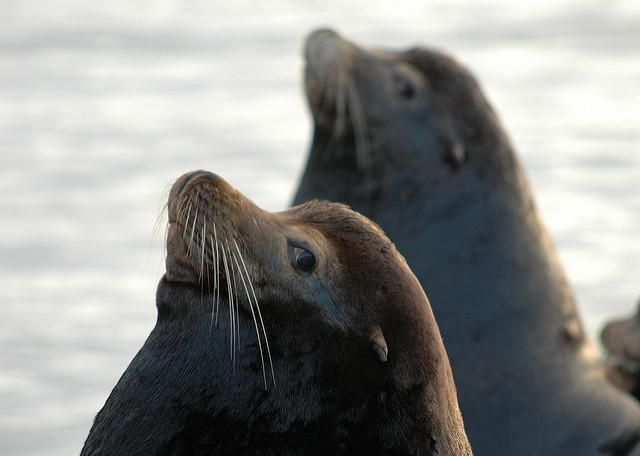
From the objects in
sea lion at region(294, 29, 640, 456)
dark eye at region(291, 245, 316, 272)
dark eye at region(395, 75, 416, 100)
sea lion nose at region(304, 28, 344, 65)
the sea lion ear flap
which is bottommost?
sea lion at region(294, 29, 640, 456)

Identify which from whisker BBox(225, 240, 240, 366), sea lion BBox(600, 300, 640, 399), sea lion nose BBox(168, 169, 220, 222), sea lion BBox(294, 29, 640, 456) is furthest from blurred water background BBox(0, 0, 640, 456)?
whisker BBox(225, 240, 240, 366)

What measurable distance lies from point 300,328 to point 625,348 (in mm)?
5862

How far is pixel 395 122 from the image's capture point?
11.6 meters

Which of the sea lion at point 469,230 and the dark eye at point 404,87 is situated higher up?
the dark eye at point 404,87

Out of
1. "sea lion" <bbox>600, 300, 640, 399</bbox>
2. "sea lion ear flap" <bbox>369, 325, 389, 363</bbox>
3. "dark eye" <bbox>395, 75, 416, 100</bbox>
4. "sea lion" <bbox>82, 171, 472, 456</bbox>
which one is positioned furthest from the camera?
"sea lion" <bbox>600, 300, 640, 399</bbox>

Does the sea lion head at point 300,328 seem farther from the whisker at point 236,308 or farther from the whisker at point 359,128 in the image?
the whisker at point 359,128

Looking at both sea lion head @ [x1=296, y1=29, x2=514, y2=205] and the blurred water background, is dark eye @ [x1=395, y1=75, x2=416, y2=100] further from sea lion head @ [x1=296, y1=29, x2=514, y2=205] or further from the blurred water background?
the blurred water background

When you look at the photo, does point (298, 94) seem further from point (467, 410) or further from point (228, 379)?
point (228, 379)

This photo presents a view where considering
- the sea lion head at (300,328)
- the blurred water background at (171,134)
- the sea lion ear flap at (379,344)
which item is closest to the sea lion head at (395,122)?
the blurred water background at (171,134)

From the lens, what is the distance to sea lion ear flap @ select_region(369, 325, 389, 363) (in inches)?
279

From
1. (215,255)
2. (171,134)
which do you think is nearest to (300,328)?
(215,255)

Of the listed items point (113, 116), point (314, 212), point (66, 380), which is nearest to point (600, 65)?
point (113, 116)

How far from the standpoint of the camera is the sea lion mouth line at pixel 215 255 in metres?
6.99

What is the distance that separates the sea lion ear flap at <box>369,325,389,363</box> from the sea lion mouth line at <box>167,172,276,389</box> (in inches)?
14.0
